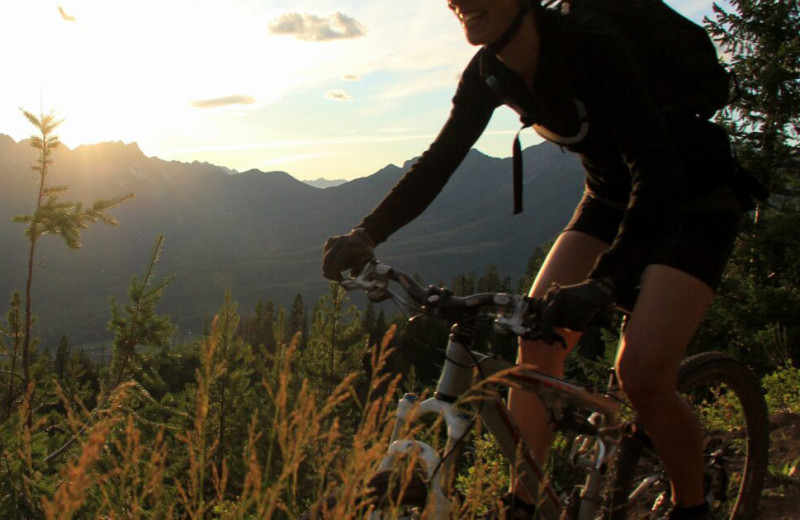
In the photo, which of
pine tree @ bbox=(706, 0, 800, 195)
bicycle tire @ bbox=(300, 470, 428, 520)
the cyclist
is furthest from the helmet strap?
pine tree @ bbox=(706, 0, 800, 195)

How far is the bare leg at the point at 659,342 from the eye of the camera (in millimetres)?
2654

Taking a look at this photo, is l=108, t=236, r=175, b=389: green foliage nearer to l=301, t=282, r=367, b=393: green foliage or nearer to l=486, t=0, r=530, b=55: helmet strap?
l=486, t=0, r=530, b=55: helmet strap

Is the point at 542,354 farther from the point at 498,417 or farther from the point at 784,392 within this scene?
the point at 784,392

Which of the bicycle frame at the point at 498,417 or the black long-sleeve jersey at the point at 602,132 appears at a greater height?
the black long-sleeve jersey at the point at 602,132

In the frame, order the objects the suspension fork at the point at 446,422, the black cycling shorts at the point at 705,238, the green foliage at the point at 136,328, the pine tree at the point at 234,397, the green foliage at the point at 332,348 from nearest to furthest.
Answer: the suspension fork at the point at 446,422 → the black cycling shorts at the point at 705,238 → the green foliage at the point at 136,328 → the pine tree at the point at 234,397 → the green foliage at the point at 332,348

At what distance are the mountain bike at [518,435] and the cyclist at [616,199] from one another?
0.13 metres

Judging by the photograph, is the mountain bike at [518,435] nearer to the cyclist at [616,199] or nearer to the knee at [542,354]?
the cyclist at [616,199]

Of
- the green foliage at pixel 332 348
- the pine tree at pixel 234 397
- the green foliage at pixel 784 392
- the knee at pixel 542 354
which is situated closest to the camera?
the knee at pixel 542 354

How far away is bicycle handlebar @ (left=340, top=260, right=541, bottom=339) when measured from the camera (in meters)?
2.16

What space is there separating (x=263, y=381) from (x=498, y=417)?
110 cm

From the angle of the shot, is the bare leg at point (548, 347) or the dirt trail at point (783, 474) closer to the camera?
the bare leg at point (548, 347)

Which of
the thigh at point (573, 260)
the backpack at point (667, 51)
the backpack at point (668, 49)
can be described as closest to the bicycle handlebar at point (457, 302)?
the backpack at point (667, 51)

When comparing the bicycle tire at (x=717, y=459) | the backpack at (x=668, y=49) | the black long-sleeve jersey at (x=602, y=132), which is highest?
the backpack at (x=668, y=49)

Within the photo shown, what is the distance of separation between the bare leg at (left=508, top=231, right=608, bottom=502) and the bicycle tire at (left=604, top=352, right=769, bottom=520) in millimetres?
347
